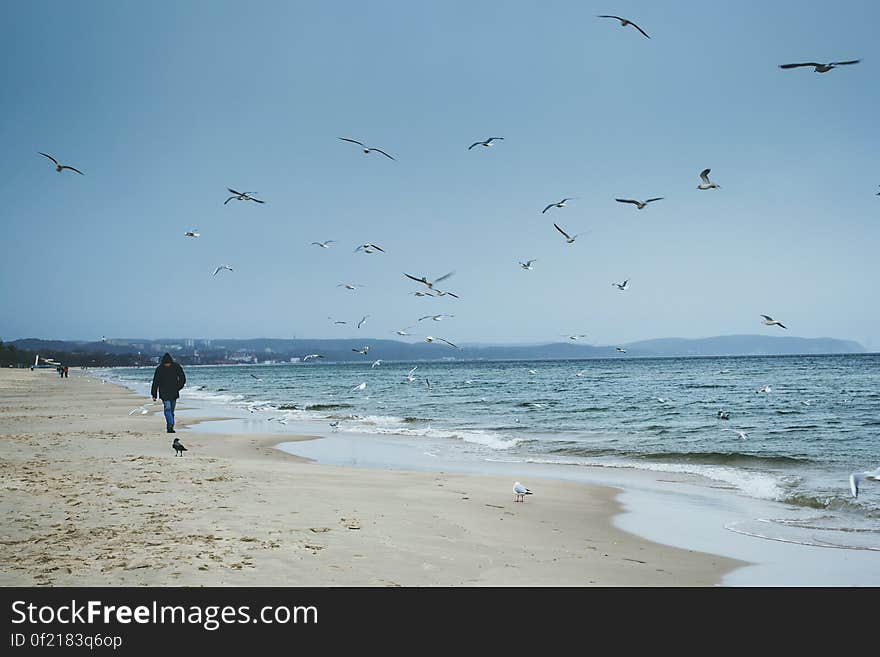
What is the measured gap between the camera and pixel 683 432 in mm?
22969

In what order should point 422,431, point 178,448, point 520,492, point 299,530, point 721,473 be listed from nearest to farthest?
point 299,530
point 520,492
point 178,448
point 721,473
point 422,431

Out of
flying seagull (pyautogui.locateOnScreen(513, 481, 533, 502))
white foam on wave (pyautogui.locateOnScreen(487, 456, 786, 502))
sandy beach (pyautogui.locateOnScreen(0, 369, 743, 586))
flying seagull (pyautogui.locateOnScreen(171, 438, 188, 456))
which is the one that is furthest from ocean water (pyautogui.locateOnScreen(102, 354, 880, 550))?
flying seagull (pyautogui.locateOnScreen(171, 438, 188, 456))

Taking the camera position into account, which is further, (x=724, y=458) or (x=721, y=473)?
(x=724, y=458)

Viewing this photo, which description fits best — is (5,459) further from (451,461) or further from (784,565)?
(784,565)

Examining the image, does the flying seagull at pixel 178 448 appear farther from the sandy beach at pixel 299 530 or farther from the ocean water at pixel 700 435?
the ocean water at pixel 700 435

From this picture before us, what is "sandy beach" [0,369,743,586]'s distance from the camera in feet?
20.5

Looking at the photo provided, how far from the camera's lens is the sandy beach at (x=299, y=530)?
6.25 metres

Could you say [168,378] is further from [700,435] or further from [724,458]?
[700,435]

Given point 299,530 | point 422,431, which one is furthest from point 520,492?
point 422,431

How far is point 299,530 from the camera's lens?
26.0 ft

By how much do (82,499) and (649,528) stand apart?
7982 millimetres

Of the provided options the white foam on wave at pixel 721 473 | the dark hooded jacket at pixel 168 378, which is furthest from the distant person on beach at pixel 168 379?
the white foam on wave at pixel 721 473

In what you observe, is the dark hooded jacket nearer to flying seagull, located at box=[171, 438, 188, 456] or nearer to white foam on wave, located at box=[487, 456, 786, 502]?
flying seagull, located at box=[171, 438, 188, 456]

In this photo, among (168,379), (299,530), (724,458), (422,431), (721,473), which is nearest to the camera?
(299,530)
